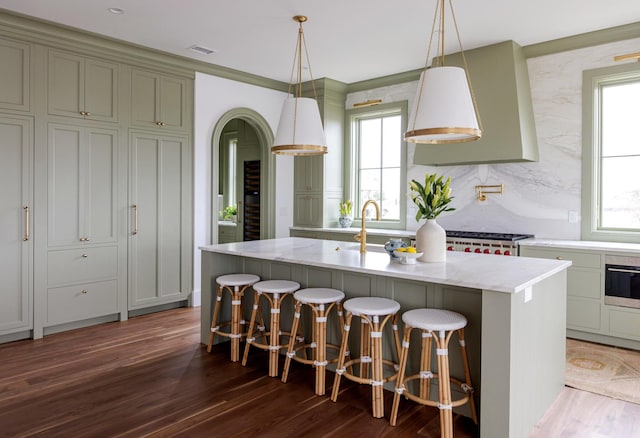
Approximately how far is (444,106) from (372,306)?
1268 mm

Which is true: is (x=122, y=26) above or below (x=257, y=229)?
above

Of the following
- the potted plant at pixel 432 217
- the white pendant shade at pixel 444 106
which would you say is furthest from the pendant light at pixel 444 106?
the potted plant at pixel 432 217

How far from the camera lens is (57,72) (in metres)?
4.27

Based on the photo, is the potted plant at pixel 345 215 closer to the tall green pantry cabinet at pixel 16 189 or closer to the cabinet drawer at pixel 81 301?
the cabinet drawer at pixel 81 301

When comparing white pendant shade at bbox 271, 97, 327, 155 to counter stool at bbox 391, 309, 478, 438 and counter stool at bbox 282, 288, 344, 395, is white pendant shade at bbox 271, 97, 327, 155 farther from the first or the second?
counter stool at bbox 391, 309, 478, 438

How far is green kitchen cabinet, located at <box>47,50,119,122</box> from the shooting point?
13.9 ft

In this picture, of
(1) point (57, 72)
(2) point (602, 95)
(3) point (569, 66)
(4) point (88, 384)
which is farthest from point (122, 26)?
(2) point (602, 95)

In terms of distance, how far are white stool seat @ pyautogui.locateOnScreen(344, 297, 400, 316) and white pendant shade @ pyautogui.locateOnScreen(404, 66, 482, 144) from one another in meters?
1.05

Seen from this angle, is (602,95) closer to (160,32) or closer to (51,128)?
(160,32)

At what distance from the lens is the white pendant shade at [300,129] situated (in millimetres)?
3533

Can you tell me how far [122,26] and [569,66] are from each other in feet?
14.5

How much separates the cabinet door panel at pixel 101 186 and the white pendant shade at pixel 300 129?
205 centimetres

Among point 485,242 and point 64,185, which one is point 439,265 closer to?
point 485,242

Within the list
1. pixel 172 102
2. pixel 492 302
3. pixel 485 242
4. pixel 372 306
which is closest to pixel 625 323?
pixel 485 242
